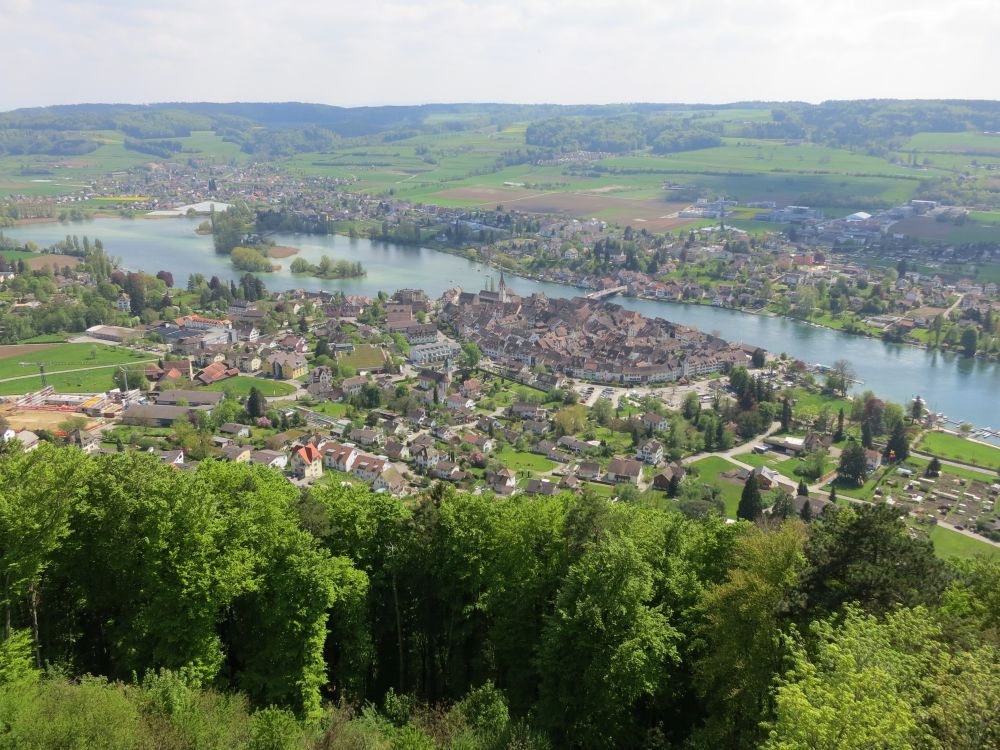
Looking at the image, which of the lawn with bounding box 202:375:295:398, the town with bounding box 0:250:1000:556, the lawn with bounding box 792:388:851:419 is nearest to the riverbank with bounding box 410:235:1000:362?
the town with bounding box 0:250:1000:556

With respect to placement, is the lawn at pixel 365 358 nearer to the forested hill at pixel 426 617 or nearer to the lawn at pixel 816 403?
the lawn at pixel 816 403

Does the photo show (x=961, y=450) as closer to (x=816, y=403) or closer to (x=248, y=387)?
(x=816, y=403)

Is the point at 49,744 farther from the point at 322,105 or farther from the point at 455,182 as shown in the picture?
the point at 322,105

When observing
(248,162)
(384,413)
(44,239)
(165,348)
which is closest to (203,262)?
(44,239)

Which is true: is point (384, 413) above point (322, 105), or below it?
below

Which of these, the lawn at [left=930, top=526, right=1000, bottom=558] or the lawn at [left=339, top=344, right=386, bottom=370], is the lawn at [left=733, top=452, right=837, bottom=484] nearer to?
the lawn at [left=930, top=526, right=1000, bottom=558]

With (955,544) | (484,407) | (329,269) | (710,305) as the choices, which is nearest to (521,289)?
(710,305)
